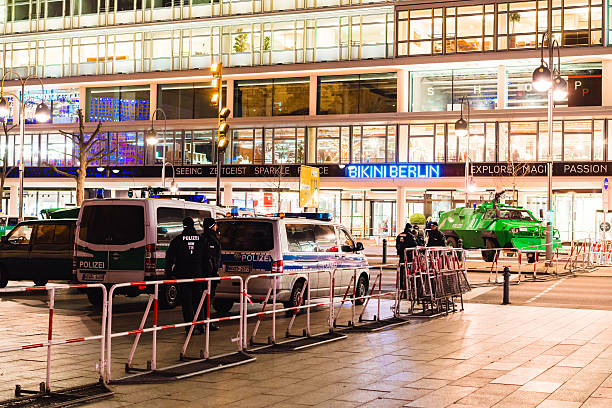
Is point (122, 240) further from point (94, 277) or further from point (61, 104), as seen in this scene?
point (61, 104)

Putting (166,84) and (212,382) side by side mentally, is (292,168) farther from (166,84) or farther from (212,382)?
(212,382)

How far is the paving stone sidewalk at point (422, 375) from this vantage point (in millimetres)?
8641

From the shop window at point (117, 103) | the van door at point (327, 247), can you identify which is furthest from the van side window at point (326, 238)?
the shop window at point (117, 103)

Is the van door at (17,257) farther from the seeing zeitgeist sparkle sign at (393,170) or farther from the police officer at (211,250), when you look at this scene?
the seeing zeitgeist sparkle sign at (393,170)

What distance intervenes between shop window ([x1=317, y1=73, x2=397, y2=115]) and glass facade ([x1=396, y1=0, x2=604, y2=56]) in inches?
97.4

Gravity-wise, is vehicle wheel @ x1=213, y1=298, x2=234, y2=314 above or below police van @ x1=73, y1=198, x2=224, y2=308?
below

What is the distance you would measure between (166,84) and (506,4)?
24.6 metres

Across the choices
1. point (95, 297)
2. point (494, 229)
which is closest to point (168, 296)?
point (95, 297)

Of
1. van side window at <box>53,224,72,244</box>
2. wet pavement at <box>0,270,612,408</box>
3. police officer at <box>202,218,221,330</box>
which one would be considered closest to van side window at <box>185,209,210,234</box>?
wet pavement at <box>0,270,612,408</box>

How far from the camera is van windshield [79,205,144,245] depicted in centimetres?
1666

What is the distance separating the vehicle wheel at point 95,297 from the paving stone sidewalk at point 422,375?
639 cm

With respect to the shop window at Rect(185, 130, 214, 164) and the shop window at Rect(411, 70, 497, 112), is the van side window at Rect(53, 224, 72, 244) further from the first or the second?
the shop window at Rect(185, 130, 214, 164)

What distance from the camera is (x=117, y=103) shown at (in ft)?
208

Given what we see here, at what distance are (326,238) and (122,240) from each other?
4.13 m
